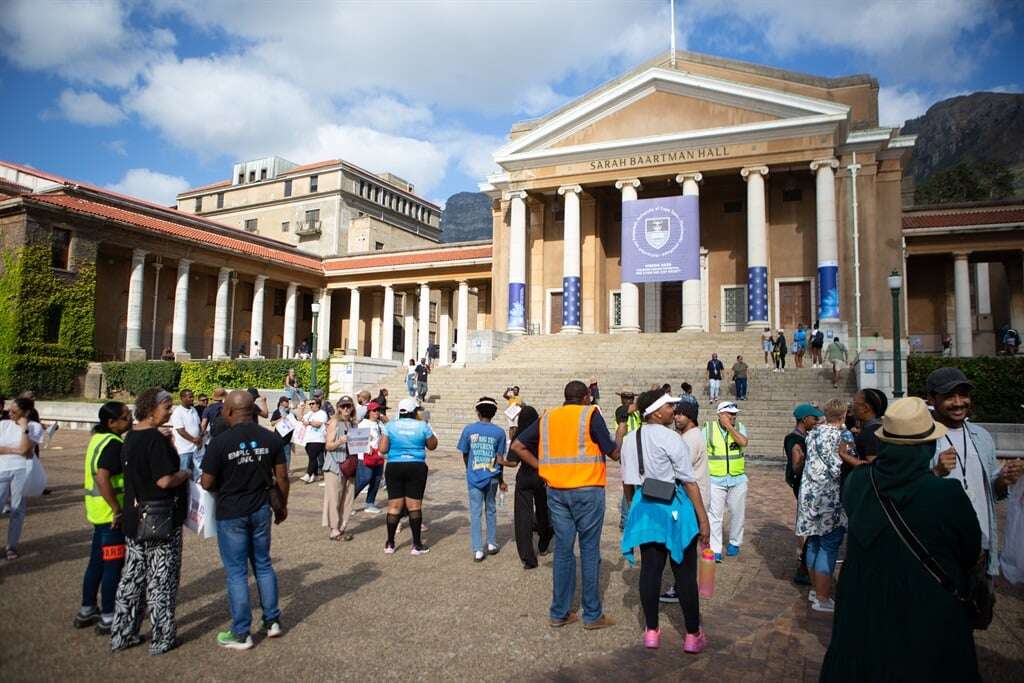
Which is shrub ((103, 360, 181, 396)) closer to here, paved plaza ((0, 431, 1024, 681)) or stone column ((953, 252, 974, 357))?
paved plaza ((0, 431, 1024, 681))

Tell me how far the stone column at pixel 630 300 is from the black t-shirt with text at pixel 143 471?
23.9 meters

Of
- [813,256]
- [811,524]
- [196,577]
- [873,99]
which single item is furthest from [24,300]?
[873,99]

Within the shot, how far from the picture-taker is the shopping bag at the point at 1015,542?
12.5 ft

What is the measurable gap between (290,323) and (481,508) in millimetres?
34331

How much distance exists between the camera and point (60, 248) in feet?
93.6

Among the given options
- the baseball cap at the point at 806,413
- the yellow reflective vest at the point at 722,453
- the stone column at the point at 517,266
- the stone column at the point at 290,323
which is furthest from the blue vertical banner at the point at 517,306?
the baseball cap at the point at 806,413

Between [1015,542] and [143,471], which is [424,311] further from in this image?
[1015,542]

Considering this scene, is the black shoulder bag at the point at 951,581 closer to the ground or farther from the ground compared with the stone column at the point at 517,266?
closer to the ground

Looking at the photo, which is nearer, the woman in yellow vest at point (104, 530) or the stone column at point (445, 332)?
the woman in yellow vest at point (104, 530)

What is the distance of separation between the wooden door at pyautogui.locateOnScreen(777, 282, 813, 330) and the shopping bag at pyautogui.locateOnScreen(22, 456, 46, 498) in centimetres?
2722

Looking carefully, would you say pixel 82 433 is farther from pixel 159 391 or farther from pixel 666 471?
pixel 666 471

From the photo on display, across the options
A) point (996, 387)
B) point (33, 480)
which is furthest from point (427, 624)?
point (996, 387)

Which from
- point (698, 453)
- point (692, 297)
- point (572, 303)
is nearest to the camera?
point (698, 453)

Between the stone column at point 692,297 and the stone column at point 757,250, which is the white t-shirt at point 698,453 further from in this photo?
the stone column at point 692,297
